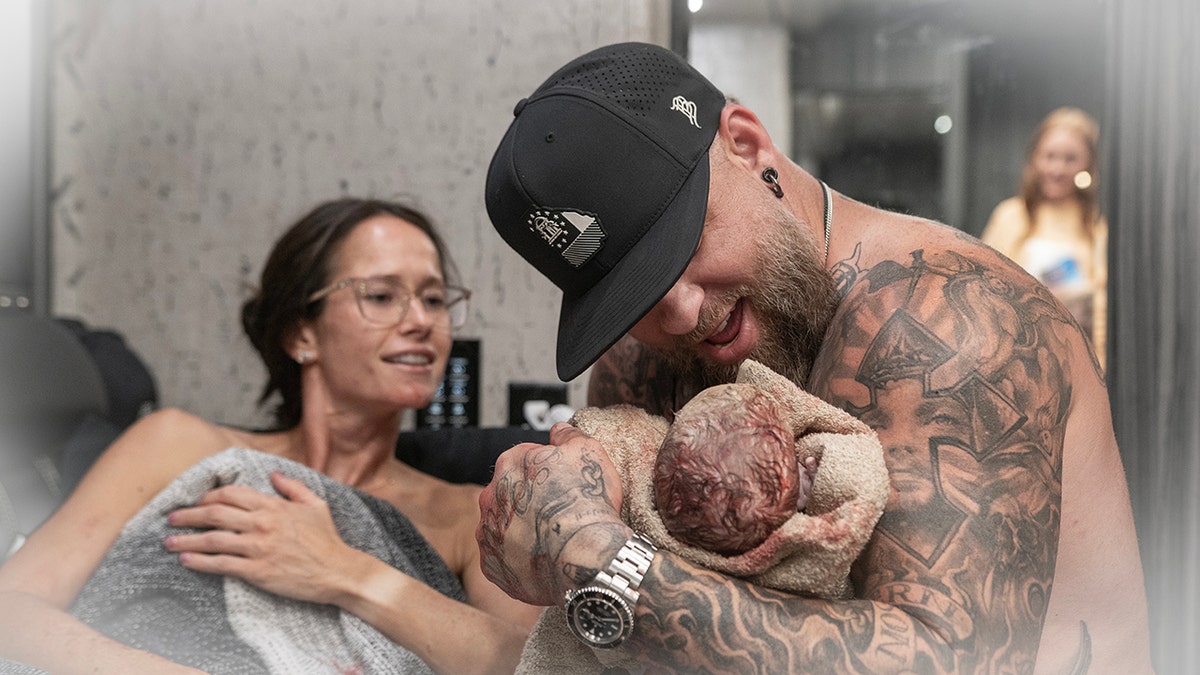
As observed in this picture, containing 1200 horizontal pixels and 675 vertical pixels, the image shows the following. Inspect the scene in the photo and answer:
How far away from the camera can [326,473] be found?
1.89m

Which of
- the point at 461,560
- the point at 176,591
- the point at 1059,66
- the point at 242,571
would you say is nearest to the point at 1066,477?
the point at 461,560

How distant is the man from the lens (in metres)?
0.91

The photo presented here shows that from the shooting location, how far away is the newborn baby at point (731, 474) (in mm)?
909

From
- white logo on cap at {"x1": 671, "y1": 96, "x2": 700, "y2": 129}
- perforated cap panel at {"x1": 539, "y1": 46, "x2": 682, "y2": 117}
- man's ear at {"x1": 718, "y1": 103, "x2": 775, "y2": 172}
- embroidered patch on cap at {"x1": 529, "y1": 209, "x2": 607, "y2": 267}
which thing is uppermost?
perforated cap panel at {"x1": 539, "y1": 46, "x2": 682, "y2": 117}

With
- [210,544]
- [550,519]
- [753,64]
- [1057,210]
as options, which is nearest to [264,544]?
[210,544]

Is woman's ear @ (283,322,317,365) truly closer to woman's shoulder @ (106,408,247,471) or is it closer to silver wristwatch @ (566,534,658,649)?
woman's shoulder @ (106,408,247,471)

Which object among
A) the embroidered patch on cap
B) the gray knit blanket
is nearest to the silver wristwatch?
the embroidered patch on cap

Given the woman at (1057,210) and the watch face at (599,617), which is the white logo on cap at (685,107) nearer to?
the watch face at (599,617)

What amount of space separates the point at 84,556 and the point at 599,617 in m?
1.10

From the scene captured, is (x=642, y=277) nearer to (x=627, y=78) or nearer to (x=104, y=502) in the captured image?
(x=627, y=78)

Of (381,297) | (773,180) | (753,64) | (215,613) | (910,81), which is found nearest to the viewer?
(773,180)

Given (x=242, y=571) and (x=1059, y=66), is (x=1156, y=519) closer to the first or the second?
(x=1059, y=66)

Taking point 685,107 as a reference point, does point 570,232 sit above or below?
below

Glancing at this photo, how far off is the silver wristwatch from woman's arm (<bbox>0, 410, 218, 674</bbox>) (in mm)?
764
